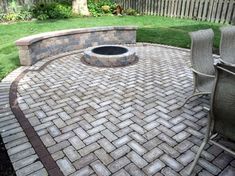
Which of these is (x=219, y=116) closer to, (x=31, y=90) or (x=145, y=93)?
(x=145, y=93)

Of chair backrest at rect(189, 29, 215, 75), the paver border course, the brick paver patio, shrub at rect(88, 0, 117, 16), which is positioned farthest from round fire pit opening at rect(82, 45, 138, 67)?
shrub at rect(88, 0, 117, 16)

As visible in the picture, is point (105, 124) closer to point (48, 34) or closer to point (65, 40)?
point (48, 34)

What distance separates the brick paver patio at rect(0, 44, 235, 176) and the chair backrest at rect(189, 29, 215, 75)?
2.31ft

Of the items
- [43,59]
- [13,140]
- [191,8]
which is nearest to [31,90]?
[13,140]

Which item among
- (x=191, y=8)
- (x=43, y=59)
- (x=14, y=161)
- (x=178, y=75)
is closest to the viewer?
Result: (x=14, y=161)

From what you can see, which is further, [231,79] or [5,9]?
[5,9]

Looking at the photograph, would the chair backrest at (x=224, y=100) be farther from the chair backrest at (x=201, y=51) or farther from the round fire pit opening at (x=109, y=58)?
the round fire pit opening at (x=109, y=58)

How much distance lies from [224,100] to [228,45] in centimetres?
320

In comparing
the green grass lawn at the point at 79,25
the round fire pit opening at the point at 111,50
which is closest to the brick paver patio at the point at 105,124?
the round fire pit opening at the point at 111,50

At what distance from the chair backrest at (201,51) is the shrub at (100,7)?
10.9 meters

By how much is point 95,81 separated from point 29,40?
222 cm

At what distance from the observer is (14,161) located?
293 centimetres

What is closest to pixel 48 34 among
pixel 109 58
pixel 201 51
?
pixel 109 58

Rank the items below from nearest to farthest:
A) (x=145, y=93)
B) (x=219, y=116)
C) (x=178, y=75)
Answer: (x=219, y=116) → (x=145, y=93) → (x=178, y=75)
